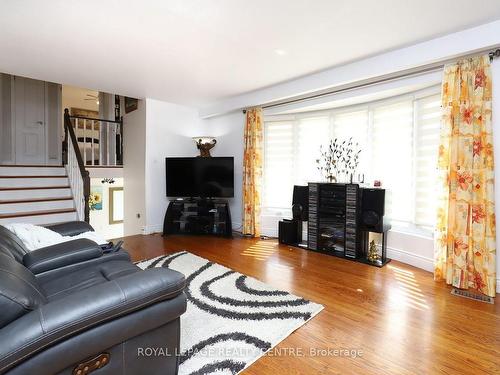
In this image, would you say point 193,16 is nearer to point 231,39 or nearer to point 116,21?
point 231,39

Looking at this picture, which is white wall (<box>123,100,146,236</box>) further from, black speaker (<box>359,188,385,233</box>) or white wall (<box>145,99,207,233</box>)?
black speaker (<box>359,188,385,233</box>)

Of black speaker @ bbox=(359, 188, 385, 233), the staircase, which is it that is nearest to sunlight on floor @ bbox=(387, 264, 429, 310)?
black speaker @ bbox=(359, 188, 385, 233)

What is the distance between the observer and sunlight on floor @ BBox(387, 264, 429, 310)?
2.44 metres

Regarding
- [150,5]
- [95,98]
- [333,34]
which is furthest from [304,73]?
[95,98]

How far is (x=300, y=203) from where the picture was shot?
434 centimetres

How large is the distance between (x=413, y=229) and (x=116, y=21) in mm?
4021

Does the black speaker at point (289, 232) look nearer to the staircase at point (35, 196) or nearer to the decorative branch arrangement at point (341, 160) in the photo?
the decorative branch arrangement at point (341, 160)

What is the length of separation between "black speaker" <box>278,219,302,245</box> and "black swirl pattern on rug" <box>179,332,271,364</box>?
2.57 m

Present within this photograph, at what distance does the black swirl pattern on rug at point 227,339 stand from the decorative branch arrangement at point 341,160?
278cm

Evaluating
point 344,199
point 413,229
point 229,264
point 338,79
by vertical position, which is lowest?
point 229,264

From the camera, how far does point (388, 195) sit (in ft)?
11.8

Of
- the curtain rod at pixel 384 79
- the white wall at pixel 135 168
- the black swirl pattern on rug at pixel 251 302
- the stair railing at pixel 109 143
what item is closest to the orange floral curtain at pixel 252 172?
the curtain rod at pixel 384 79

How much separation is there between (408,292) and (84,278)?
2.85 metres

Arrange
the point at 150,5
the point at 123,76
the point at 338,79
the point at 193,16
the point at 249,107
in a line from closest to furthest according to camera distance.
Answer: the point at 150,5, the point at 193,16, the point at 338,79, the point at 123,76, the point at 249,107
